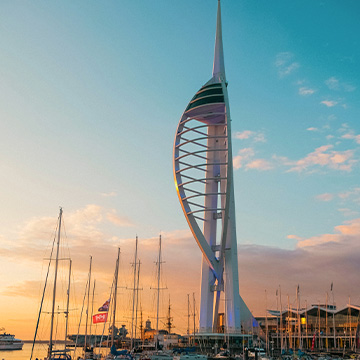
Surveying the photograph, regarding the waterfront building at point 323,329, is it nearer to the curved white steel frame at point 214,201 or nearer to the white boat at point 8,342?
the curved white steel frame at point 214,201

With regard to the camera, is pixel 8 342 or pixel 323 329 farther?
pixel 8 342

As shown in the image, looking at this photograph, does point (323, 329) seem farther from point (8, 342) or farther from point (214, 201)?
point (8, 342)


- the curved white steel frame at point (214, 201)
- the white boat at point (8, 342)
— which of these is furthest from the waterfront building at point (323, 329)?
the white boat at point (8, 342)

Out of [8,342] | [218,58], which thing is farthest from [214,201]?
[8,342]

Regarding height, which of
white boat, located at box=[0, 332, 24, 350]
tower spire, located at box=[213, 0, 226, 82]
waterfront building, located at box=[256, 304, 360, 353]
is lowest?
white boat, located at box=[0, 332, 24, 350]

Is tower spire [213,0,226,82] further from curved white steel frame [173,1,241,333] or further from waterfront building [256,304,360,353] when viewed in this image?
waterfront building [256,304,360,353]

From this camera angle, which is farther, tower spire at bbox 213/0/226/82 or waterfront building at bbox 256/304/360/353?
waterfront building at bbox 256/304/360/353

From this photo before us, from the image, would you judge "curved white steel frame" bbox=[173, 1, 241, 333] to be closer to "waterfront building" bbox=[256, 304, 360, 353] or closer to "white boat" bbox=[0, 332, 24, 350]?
"waterfront building" bbox=[256, 304, 360, 353]

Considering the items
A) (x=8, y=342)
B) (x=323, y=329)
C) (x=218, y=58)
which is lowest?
(x=8, y=342)

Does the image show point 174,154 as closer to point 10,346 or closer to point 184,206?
point 184,206

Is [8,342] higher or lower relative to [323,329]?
lower

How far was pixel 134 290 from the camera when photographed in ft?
213

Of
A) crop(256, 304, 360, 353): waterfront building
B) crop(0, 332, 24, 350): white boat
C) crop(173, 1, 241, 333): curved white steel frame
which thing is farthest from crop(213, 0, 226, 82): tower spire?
crop(0, 332, 24, 350): white boat

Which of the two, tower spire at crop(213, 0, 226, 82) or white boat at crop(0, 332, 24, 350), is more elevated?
tower spire at crop(213, 0, 226, 82)
